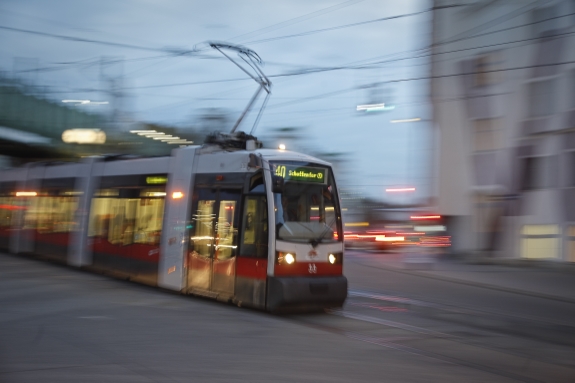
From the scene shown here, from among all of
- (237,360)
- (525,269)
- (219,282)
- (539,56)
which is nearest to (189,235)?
(219,282)

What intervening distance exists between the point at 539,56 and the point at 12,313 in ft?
71.5

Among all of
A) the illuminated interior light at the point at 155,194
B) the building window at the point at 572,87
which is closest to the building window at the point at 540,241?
the building window at the point at 572,87

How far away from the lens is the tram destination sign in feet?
38.3

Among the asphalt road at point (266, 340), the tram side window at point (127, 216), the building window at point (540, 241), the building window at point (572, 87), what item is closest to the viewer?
the asphalt road at point (266, 340)

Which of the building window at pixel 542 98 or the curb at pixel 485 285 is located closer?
the curb at pixel 485 285

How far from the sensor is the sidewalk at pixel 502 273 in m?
18.1

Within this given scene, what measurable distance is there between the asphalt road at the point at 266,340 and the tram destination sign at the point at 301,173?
2443 mm

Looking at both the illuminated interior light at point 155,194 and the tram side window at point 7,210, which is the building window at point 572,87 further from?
the tram side window at point 7,210

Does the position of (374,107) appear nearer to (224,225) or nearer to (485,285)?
(485,285)

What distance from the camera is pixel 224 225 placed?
487 inches

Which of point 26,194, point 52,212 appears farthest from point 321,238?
point 26,194

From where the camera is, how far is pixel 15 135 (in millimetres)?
39156

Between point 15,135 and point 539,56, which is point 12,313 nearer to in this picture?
point 539,56

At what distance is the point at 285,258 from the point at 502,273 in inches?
517
